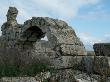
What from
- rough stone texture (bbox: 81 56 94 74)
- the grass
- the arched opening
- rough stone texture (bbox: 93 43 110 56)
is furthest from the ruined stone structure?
rough stone texture (bbox: 93 43 110 56)

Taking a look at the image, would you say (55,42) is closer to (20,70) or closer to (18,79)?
(20,70)

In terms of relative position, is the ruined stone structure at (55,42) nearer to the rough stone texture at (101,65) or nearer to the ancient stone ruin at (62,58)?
the ancient stone ruin at (62,58)

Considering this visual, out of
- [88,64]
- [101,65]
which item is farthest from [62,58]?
[101,65]

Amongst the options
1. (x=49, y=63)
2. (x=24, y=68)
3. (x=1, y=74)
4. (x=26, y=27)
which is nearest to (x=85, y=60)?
(x=49, y=63)

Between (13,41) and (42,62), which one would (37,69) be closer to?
(42,62)

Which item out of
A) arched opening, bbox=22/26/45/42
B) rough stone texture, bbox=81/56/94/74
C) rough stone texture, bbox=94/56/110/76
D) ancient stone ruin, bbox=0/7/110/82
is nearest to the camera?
rough stone texture, bbox=94/56/110/76

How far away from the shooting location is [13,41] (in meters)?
15.0

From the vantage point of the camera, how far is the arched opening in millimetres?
13824

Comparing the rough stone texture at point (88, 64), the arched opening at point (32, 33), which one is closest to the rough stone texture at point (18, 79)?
the rough stone texture at point (88, 64)

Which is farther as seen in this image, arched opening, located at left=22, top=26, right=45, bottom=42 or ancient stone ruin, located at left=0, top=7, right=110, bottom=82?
arched opening, located at left=22, top=26, right=45, bottom=42

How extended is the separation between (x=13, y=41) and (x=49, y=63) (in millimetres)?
5761

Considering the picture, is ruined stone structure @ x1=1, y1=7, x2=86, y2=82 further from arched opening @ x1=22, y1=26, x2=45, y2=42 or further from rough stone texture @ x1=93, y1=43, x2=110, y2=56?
rough stone texture @ x1=93, y1=43, x2=110, y2=56

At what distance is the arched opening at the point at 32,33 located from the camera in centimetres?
1382

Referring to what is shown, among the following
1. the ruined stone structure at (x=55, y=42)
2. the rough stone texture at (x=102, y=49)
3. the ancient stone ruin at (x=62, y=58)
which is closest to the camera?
the ancient stone ruin at (x=62, y=58)
